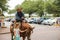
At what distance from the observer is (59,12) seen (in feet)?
190

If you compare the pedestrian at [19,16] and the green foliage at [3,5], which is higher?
the green foliage at [3,5]

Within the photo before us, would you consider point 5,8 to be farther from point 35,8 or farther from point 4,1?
point 35,8

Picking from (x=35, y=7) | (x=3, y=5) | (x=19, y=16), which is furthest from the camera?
(x=35, y=7)

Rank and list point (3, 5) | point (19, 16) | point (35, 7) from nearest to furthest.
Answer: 1. point (19, 16)
2. point (3, 5)
3. point (35, 7)

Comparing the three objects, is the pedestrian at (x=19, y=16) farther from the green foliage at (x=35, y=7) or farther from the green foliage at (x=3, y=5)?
the green foliage at (x=35, y=7)

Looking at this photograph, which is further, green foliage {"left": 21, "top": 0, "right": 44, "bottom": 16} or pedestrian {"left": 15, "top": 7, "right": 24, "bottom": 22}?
green foliage {"left": 21, "top": 0, "right": 44, "bottom": 16}

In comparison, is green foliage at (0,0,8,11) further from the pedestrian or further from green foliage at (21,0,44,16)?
green foliage at (21,0,44,16)

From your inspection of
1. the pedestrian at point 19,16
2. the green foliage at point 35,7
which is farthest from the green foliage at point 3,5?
the green foliage at point 35,7

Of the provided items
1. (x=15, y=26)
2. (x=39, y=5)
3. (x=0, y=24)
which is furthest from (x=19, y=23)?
(x=39, y=5)

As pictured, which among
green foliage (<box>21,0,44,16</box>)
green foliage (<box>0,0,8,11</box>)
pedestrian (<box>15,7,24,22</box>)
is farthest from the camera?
→ green foliage (<box>21,0,44,16</box>)

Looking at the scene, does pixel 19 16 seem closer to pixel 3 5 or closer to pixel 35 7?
pixel 3 5

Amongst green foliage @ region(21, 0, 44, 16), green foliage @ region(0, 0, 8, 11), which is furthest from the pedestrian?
green foliage @ region(21, 0, 44, 16)

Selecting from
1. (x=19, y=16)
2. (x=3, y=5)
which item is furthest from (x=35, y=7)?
(x=19, y=16)

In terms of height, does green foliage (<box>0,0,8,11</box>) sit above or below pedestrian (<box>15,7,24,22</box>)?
above
